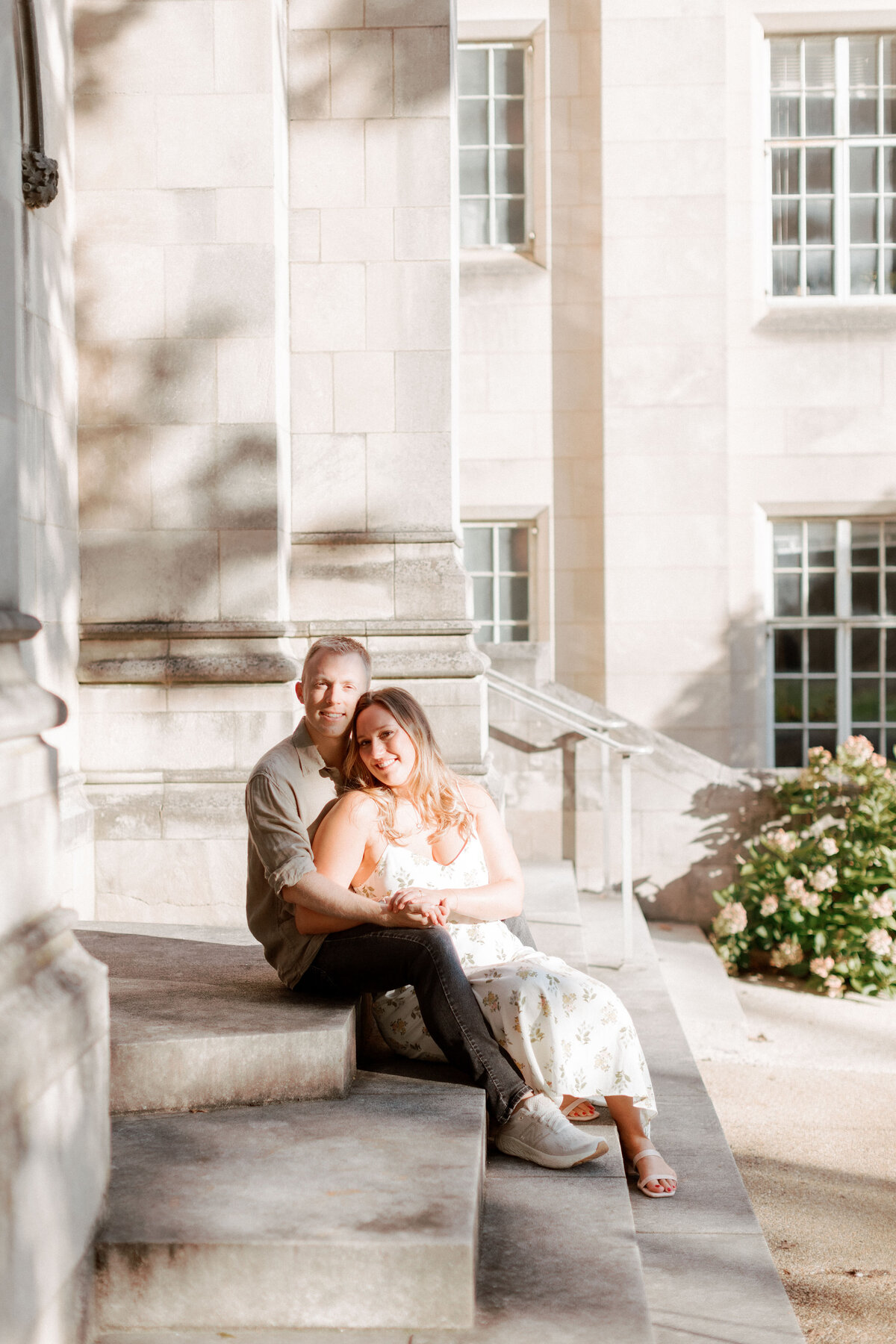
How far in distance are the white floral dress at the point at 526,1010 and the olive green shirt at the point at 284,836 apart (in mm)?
228

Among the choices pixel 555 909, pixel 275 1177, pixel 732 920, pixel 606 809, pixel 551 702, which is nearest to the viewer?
pixel 275 1177

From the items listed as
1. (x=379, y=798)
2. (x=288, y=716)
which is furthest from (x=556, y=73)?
(x=379, y=798)

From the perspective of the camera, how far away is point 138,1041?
126 inches

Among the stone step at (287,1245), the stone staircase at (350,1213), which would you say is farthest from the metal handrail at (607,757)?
the stone step at (287,1245)

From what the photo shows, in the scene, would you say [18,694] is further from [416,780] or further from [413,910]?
[416,780]

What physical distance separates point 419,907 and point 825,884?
4863 millimetres

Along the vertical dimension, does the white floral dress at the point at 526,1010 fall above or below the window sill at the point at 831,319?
below

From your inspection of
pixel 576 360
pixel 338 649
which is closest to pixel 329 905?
pixel 338 649

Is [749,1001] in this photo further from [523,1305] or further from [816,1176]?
[523,1305]

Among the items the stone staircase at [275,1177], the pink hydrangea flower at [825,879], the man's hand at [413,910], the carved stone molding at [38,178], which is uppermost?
the carved stone molding at [38,178]

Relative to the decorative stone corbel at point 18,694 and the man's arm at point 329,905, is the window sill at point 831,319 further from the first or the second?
the decorative stone corbel at point 18,694

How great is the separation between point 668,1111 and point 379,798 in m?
1.62

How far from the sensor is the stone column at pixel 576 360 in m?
11.2

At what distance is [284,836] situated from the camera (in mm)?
3693
